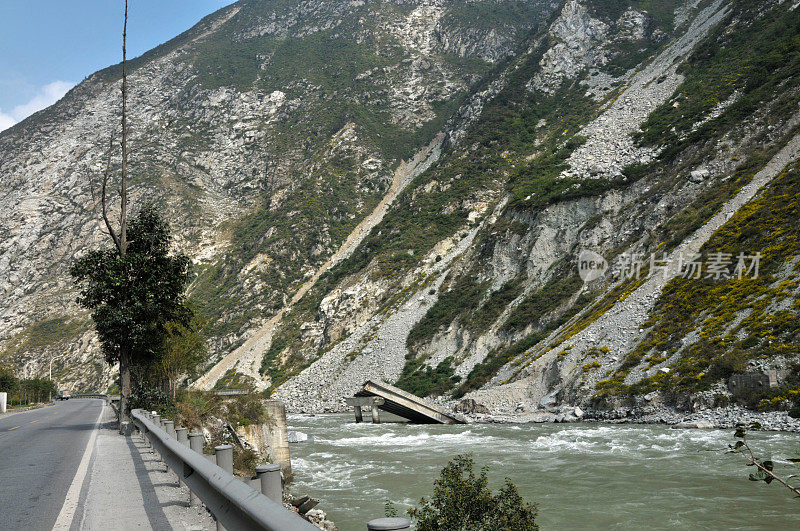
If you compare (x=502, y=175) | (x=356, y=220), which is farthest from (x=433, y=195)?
(x=356, y=220)

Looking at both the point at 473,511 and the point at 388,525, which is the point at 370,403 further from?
the point at 388,525

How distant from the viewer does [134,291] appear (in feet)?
65.6

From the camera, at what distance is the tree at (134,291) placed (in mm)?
19484

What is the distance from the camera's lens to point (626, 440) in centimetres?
2347

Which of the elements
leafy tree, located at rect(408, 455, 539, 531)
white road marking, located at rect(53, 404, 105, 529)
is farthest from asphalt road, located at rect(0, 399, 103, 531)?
leafy tree, located at rect(408, 455, 539, 531)

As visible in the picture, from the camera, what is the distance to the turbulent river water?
44.4 ft

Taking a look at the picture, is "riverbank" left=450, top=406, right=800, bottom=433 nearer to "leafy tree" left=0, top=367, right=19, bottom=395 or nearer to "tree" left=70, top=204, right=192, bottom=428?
"tree" left=70, top=204, right=192, bottom=428

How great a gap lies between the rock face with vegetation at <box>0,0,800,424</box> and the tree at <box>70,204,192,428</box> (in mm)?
3783

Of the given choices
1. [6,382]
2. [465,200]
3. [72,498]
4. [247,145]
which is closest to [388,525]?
[72,498]

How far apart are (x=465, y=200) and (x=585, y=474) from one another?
64.1m

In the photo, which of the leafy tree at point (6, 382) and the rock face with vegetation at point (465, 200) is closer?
the rock face with vegetation at point (465, 200)

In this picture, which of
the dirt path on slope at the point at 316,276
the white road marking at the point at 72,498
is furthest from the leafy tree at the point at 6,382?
the white road marking at the point at 72,498

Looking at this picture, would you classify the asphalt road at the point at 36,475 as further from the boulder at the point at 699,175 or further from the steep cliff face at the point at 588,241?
the boulder at the point at 699,175

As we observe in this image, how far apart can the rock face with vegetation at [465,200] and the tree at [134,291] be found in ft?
12.4
